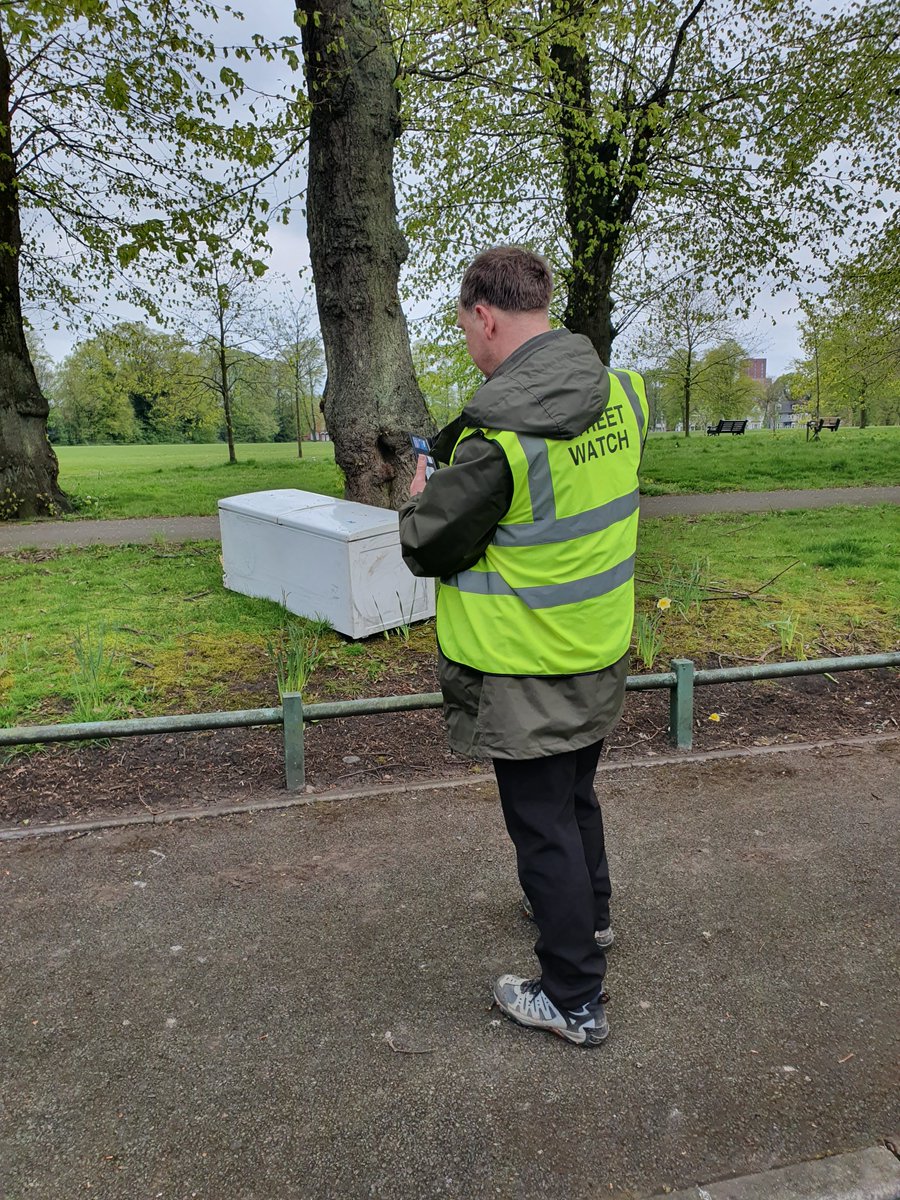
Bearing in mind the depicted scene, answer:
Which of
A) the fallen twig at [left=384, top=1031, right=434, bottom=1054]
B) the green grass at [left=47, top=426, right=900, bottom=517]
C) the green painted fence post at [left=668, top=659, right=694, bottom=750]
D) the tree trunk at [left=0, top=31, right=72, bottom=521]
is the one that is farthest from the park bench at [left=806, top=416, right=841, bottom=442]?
the fallen twig at [left=384, top=1031, right=434, bottom=1054]

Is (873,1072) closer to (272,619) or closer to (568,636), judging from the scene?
(568,636)

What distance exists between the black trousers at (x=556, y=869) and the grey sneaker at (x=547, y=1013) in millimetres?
45

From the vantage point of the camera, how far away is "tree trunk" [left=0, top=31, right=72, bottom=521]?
11.8 m

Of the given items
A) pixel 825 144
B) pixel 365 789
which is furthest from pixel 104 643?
pixel 825 144

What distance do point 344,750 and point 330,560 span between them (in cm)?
174

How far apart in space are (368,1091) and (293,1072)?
0.22m

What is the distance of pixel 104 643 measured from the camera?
19.6 feet

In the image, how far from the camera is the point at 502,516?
2.10 m

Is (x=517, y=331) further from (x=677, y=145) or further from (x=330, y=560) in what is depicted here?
(x=677, y=145)

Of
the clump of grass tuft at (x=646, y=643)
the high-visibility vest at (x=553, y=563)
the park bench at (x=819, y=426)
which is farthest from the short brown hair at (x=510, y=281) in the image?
the park bench at (x=819, y=426)

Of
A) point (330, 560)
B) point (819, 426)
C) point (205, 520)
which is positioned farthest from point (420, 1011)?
point (819, 426)

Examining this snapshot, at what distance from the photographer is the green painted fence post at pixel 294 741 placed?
12.6 feet

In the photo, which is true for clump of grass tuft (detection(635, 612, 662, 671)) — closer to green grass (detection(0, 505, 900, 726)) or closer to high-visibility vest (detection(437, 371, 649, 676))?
green grass (detection(0, 505, 900, 726))

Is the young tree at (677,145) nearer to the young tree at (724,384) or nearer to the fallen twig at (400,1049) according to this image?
the fallen twig at (400,1049)
